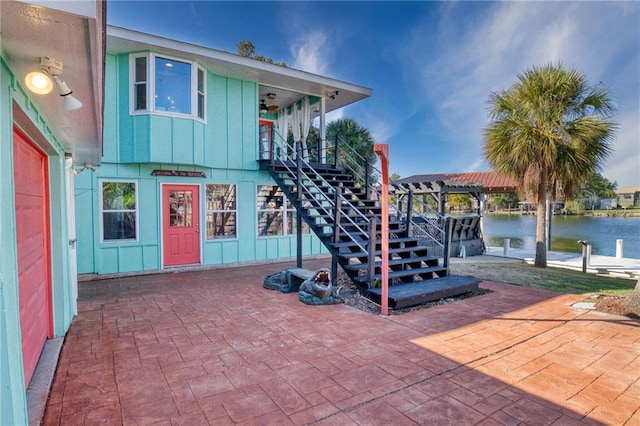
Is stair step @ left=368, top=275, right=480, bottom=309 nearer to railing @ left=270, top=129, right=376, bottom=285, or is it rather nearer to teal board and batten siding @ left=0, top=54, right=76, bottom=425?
railing @ left=270, top=129, right=376, bottom=285

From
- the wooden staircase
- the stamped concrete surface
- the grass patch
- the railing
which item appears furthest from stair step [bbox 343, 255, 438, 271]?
the grass patch

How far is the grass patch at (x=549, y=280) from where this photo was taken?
627cm

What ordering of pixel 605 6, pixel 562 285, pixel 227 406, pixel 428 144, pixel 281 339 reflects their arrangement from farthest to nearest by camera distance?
pixel 428 144 < pixel 605 6 < pixel 562 285 < pixel 281 339 < pixel 227 406

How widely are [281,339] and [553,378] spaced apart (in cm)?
268

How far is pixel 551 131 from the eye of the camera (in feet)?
28.0

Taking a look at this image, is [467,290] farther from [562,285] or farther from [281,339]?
[281,339]

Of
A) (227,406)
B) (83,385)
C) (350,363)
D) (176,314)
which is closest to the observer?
(227,406)

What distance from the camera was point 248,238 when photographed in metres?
8.98

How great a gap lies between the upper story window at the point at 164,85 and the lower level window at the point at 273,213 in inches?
106

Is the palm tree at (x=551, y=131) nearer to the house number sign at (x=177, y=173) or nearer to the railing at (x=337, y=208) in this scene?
the railing at (x=337, y=208)

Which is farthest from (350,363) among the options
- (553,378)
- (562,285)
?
(562,285)

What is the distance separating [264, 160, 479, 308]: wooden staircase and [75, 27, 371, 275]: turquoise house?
1.29 metres

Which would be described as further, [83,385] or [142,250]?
[142,250]

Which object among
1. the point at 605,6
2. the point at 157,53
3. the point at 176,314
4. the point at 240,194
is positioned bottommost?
the point at 176,314
